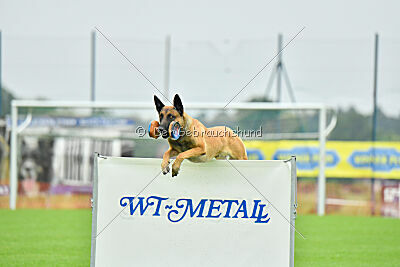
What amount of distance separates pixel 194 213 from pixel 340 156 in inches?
422

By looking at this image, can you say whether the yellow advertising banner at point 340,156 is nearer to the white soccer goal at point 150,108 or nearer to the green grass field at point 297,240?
the white soccer goal at point 150,108

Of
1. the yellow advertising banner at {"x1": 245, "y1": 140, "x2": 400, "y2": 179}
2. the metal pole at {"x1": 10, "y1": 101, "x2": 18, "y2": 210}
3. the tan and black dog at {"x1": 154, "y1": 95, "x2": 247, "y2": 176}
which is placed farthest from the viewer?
the yellow advertising banner at {"x1": 245, "y1": 140, "x2": 400, "y2": 179}

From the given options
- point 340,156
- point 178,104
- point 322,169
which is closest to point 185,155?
point 178,104

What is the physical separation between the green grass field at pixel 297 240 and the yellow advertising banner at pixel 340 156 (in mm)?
1930

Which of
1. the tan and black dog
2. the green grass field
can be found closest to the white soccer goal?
the green grass field

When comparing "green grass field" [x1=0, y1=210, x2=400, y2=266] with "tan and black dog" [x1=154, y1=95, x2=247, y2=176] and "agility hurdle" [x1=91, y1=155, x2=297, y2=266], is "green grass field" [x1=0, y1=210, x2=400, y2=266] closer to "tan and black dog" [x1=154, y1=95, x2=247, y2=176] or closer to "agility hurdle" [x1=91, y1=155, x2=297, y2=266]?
"agility hurdle" [x1=91, y1=155, x2=297, y2=266]

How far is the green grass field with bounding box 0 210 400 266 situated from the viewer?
7754 mm

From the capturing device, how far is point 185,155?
5.29m

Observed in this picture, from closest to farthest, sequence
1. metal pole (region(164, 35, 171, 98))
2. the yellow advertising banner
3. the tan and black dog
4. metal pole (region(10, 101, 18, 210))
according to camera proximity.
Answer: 1. the tan and black dog
2. metal pole (region(10, 101, 18, 210))
3. the yellow advertising banner
4. metal pole (region(164, 35, 171, 98))

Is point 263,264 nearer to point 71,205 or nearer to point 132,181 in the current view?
point 132,181

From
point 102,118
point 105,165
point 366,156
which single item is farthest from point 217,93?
point 105,165

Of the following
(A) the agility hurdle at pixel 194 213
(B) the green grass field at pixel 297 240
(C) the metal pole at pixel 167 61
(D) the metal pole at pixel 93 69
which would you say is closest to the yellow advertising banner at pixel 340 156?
(B) the green grass field at pixel 297 240

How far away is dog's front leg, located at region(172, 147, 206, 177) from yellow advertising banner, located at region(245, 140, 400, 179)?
375 inches

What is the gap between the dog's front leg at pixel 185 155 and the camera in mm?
5133
